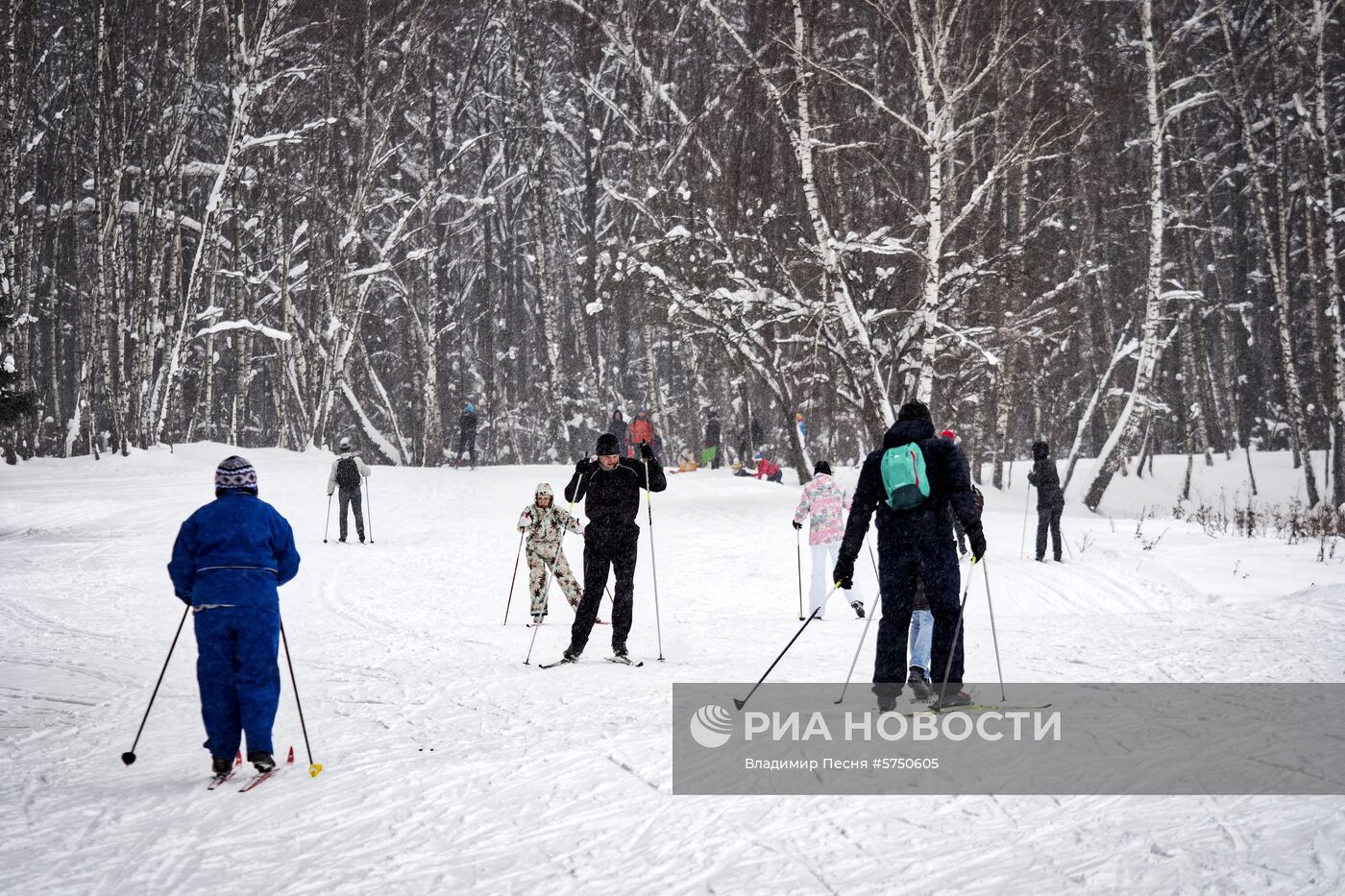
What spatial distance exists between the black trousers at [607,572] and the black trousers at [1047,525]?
7.75 metres

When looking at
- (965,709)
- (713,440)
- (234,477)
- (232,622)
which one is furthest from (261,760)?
(713,440)

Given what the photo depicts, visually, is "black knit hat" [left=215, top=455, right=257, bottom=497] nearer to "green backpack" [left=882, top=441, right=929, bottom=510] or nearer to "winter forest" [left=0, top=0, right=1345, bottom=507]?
"green backpack" [left=882, top=441, right=929, bottom=510]

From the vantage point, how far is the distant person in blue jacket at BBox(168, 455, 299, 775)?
16.6ft

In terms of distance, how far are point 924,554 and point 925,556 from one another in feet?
0.04

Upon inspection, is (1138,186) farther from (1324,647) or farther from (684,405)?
(1324,647)

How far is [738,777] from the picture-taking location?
4.82m

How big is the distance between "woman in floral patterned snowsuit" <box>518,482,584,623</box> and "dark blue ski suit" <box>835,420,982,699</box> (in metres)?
4.59

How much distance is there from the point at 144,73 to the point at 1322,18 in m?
25.0

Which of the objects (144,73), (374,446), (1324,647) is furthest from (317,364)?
(1324,647)

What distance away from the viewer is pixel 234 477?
5266mm

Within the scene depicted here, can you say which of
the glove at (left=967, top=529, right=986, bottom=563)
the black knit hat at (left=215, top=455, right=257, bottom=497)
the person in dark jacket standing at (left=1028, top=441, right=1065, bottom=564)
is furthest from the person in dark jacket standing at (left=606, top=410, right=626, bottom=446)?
the black knit hat at (left=215, top=455, right=257, bottom=497)

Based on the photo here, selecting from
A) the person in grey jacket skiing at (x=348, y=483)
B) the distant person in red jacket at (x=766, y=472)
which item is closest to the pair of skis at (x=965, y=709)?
the person in grey jacket skiing at (x=348, y=483)

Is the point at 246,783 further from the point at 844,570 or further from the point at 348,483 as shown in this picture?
the point at 348,483

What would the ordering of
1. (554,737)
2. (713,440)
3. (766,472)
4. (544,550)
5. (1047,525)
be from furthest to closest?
(713,440) → (766,472) → (1047,525) → (544,550) → (554,737)
